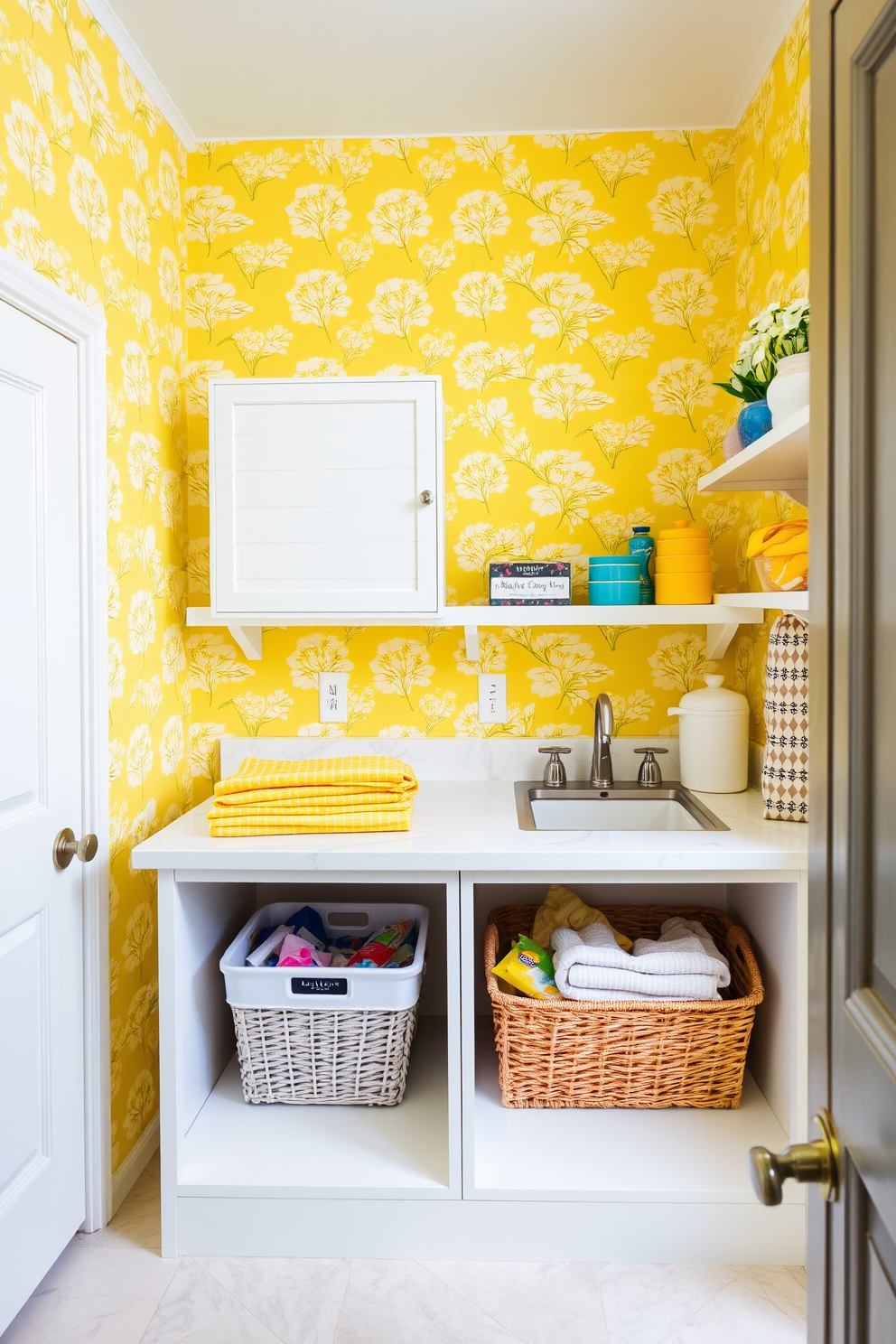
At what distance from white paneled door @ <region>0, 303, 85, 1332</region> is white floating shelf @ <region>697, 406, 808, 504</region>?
132 cm

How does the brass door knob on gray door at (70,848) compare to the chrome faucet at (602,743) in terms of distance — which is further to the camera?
the chrome faucet at (602,743)

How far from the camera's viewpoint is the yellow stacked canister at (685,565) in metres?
2.14

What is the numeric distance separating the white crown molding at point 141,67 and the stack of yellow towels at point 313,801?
1.63 meters

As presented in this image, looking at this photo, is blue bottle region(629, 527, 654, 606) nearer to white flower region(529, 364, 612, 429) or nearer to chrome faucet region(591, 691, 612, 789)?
chrome faucet region(591, 691, 612, 789)

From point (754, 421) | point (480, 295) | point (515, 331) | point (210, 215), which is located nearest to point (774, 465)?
point (754, 421)

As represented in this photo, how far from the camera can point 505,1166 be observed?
179cm

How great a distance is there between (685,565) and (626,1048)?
1112mm

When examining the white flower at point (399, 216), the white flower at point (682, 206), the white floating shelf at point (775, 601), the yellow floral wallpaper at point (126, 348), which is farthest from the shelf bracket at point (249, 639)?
the white flower at point (682, 206)

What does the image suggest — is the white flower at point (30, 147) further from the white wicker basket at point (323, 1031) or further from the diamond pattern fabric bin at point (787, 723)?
the diamond pattern fabric bin at point (787, 723)

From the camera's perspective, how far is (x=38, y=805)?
1676 mm

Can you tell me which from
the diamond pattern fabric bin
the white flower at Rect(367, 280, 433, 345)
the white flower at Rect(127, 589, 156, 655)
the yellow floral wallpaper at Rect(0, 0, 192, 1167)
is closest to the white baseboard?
the yellow floral wallpaper at Rect(0, 0, 192, 1167)

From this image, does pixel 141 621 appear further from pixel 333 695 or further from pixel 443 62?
pixel 443 62

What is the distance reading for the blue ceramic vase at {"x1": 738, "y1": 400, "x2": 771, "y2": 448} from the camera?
1.67m

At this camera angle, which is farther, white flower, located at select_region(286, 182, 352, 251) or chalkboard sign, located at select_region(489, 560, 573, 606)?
Result: white flower, located at select_region(286, 182, 352, 251)
